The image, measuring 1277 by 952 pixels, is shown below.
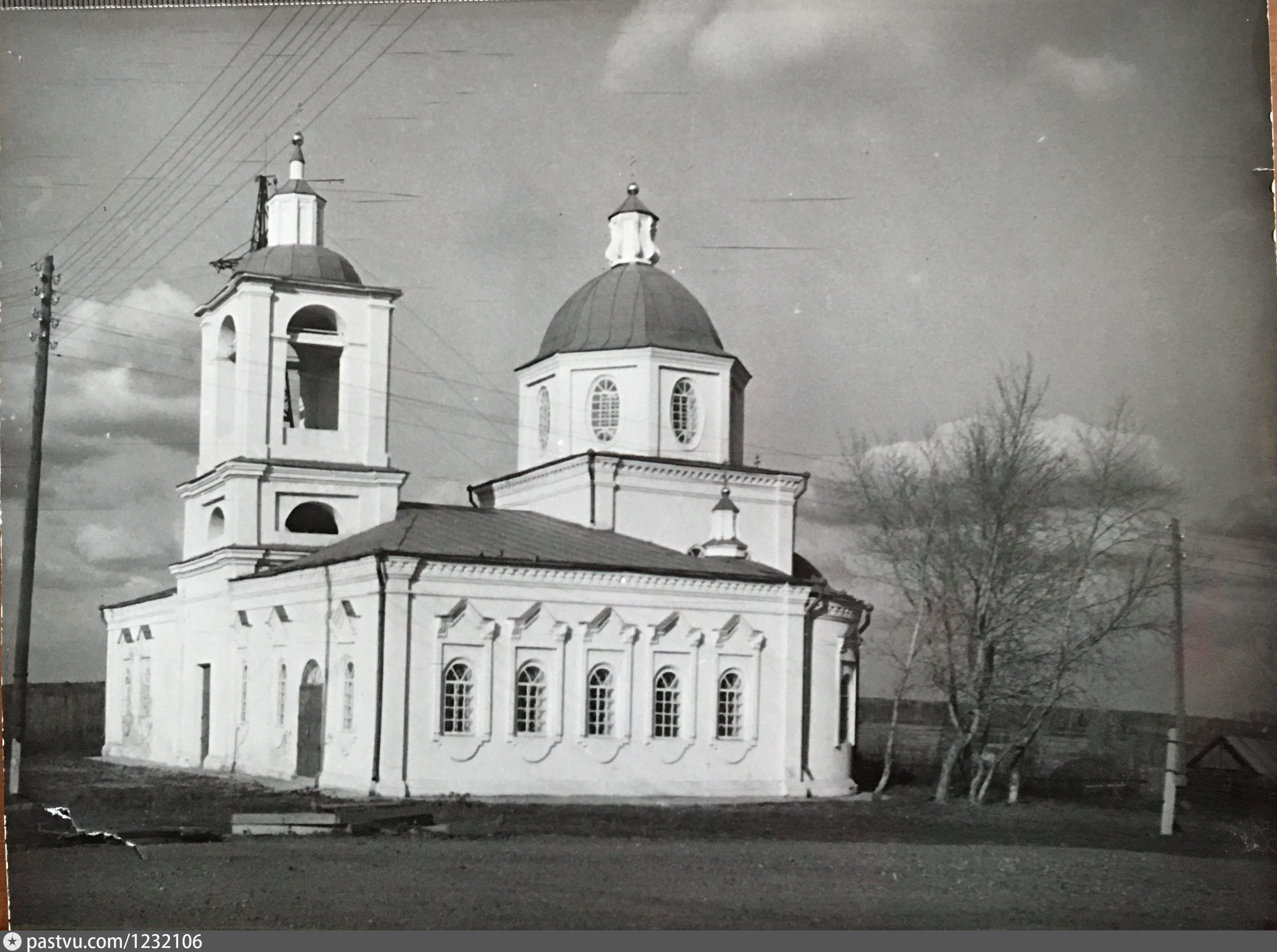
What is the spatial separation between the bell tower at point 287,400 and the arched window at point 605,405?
3443 mm

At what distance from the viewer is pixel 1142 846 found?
16.3 meters

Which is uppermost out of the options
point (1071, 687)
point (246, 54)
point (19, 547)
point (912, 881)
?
point (246, 54)

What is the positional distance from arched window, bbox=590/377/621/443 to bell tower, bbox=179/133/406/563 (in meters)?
3.44

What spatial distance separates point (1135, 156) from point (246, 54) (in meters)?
8.40

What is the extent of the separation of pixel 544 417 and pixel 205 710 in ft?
20.0

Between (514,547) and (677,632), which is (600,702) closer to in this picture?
(677,632)

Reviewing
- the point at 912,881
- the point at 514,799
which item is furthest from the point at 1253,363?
the point at 514,799

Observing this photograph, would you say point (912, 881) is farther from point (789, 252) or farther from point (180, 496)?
point (180, 496)

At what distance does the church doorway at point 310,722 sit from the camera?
1958 centimetres

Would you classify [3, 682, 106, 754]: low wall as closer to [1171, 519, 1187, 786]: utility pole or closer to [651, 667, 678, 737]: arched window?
[651, 667, 678, 737]: arched window

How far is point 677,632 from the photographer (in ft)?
68.2

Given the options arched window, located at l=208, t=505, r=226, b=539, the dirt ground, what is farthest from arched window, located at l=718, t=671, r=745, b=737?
arched window, located at l=208, t=505, r=226, b=539

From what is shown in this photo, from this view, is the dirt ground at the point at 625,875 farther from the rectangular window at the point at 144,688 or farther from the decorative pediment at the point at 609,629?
the rectangular window at the point at 144,688

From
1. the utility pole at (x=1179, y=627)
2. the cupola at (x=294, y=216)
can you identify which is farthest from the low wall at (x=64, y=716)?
the utility pole at (x=1179, y=627)
